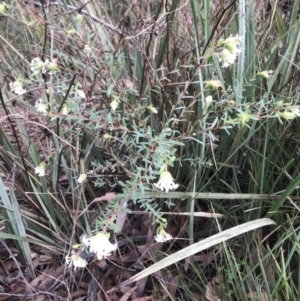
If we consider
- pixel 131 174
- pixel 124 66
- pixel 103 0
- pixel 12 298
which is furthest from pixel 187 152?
pixel 103 0

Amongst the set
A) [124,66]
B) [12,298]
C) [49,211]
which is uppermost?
[124,66]

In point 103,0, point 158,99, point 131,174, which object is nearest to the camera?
point 131,174

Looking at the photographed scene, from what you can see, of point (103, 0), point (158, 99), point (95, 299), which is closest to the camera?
point (95, 299)

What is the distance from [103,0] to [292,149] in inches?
39.2

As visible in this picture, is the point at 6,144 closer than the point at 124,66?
Yes

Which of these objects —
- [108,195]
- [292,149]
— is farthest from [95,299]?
[292,149]

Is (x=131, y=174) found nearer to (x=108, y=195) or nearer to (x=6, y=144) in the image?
(x=108, y=195)

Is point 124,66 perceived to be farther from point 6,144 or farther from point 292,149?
point 292,149

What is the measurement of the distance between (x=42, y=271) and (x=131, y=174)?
428 mm

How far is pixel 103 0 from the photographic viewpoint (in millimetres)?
1687

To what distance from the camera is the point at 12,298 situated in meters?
1.11

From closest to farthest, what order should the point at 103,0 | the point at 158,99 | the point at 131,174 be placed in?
the point at 131,174, the point at 158,99, the point at 103,0

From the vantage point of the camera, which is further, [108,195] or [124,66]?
[124,66]

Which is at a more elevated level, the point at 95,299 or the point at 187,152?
the point at 187,152
